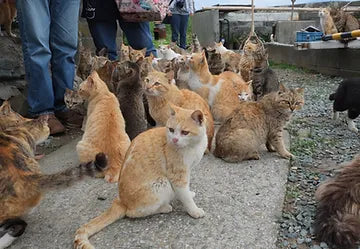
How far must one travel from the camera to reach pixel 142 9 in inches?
160

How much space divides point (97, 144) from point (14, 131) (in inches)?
24.5

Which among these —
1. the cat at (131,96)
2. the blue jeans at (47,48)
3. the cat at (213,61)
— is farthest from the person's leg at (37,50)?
the cat at (213,61)

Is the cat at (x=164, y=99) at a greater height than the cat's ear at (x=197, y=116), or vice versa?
the cat's ear at (x=197, y=116)

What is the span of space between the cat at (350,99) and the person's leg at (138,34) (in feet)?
8.19

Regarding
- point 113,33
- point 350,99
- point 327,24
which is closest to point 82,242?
point 113,33

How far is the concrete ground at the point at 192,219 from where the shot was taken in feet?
6.79

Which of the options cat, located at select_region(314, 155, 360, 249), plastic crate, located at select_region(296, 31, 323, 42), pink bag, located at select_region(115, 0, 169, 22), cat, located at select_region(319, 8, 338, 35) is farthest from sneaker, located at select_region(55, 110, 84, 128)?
cat, located at select_region(319, 8, 338, 35)

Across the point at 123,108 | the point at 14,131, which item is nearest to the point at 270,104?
the point at 123,108

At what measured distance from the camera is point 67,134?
390 centimetres

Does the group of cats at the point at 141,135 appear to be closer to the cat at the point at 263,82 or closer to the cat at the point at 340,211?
the cat at the point at 263,82

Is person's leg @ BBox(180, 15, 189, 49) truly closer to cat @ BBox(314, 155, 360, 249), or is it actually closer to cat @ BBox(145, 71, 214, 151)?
cat @ BBox(145, 71, 214, 151)

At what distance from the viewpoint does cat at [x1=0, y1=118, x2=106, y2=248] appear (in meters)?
1.92

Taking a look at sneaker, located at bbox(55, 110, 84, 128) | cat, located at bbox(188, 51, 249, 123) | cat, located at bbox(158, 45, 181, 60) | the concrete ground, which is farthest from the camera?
cat, located at bbox(158, 45, 181, 60)

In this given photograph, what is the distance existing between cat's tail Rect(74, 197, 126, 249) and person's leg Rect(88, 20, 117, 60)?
9.33 ft
